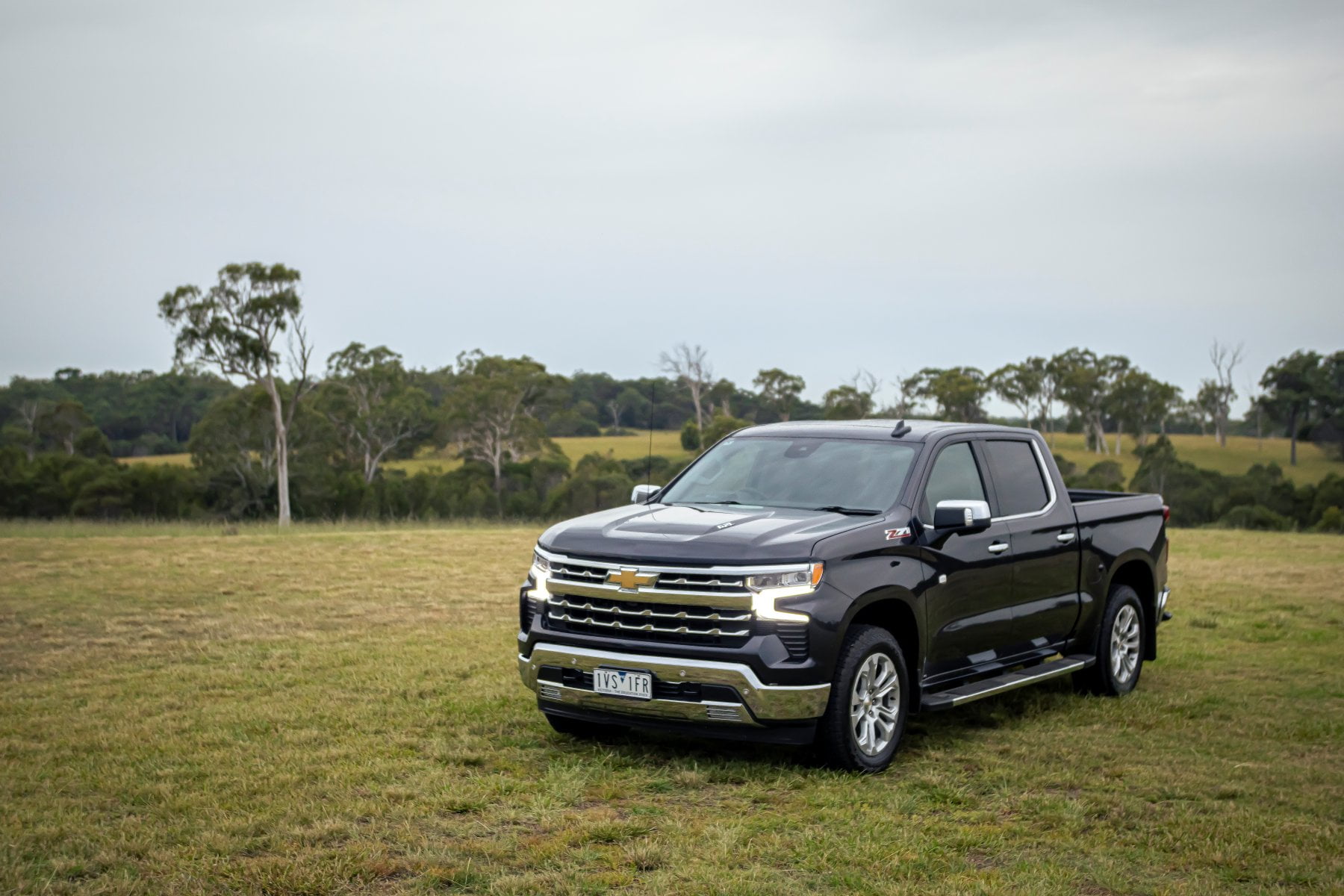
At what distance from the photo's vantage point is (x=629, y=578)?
666 cm

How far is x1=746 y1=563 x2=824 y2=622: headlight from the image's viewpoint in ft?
21.1

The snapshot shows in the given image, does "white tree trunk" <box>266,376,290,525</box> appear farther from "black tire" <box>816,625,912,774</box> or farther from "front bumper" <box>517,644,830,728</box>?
"black tire" <box>816,625,912,774</box>

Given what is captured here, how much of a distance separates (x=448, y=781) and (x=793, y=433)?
10.4 feet

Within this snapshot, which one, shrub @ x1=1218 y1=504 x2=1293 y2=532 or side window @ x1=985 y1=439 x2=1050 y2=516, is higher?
side window @ x1=985 y1=439 x2=1050 y2=516

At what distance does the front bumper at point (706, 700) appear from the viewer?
6383 mm

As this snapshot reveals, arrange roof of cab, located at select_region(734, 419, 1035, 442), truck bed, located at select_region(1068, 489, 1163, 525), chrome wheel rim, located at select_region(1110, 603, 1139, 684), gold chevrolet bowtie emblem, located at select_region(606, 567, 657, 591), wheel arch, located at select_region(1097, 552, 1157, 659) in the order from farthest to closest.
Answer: wheel arch, located at select_region(1097, 552, 1157, 659) < chrome wheel rim, located at select_region(1110, 603, 1139, 684) < truck bed, located at select_region(1068, 489, 1163, 525) < roof of cab, located at select_region(734, 419, 1035, 442) < gold chevrolet bowtie emblem, located at select_region(606, 567, 657, 591)

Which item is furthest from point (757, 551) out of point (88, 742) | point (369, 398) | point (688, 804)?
point (369, 398)

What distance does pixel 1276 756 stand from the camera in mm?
7402

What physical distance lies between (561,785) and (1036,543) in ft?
12.0

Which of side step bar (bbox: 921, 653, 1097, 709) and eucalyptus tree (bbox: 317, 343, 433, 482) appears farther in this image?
eucalyptus tree (bbox: 317, 343, 433, 482)

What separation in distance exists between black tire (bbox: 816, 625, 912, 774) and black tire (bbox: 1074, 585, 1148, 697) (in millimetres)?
2614

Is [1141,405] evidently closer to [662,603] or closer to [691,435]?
[691,435]

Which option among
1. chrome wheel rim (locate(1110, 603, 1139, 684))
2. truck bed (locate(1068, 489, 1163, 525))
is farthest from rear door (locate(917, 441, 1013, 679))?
chrome wheel rim (locate(1110, 603, 1139, 684))

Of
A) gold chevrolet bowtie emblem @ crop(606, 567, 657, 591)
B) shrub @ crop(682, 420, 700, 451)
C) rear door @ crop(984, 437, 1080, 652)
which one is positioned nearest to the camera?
gold chevrolet bowtie emblem @ crop(606, 567, 657, 591)
